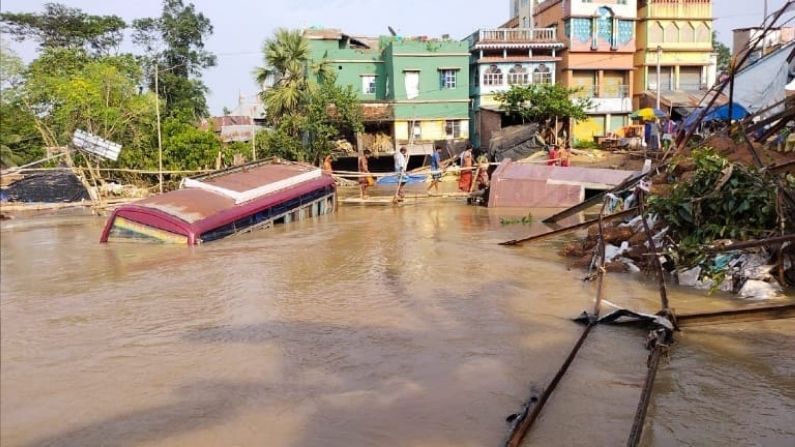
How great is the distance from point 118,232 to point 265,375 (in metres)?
8.10

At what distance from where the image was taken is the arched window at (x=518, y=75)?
3422cm

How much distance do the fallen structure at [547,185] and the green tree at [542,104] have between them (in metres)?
12.2

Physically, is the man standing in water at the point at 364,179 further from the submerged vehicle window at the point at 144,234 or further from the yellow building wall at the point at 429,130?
the submerged vehicle window at the point at 144,234

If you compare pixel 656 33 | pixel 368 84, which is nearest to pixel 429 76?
pixel 368 84

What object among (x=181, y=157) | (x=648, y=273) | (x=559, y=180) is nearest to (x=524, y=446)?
(x=648, y=273)

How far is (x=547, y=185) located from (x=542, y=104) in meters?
13.5

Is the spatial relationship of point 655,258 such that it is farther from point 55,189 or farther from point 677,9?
point 677,9

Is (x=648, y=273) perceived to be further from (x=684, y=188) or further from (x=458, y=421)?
(x=458, y=421)

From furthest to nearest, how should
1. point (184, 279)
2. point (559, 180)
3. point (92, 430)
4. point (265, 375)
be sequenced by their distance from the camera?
1. point (559, 180)
2. point (184, 279)
3. point (265, 375)
4. point (92, 430)

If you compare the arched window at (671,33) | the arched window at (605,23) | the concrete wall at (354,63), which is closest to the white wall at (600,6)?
Result: the arched window at (605,23)

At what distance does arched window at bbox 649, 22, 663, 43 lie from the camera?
119 ft

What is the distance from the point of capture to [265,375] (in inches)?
232

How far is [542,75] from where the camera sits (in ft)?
113

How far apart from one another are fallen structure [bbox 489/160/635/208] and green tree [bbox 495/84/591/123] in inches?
481
